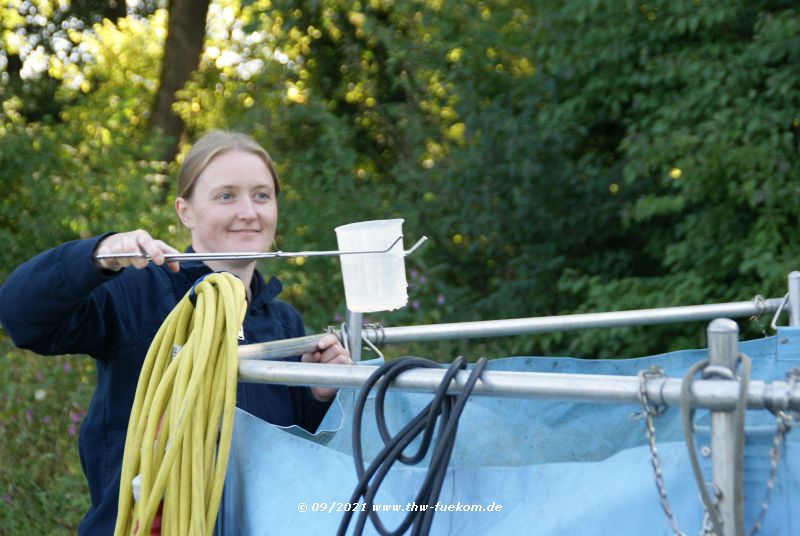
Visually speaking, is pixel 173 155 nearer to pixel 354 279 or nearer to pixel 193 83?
pixel 193 83

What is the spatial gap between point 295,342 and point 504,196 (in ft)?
12.4

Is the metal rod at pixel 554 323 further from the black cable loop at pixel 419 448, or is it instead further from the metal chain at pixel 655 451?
the metal chain at pixel 655 451

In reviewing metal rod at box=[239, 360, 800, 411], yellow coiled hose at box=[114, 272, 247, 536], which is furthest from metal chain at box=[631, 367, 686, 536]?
yellow coiled hose at box=[114, 272, 247, 536]

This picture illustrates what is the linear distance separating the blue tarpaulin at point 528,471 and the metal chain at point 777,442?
0.01m

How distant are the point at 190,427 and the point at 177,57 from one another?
766 cm

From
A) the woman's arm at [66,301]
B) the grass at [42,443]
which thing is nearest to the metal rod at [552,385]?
the woman's arm at [66,301]

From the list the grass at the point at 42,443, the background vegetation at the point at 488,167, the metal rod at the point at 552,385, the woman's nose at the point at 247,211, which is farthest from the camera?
the background vegetation at the point at 488,167

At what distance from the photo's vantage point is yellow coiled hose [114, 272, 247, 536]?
4.97 ft

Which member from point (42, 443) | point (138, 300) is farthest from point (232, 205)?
point (42, 443)

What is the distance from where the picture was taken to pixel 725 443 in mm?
1181

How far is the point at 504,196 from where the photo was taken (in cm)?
561

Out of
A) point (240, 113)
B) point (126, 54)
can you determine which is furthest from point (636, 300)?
point (126, 54)

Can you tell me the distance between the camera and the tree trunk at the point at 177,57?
8570 millimetres

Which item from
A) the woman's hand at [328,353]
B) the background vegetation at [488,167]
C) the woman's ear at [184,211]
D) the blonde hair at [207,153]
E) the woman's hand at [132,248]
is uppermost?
the background vegetation at [488,167]
